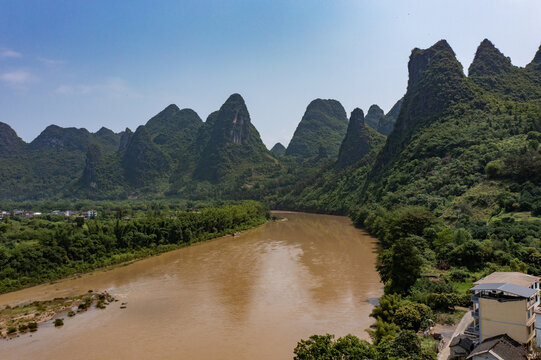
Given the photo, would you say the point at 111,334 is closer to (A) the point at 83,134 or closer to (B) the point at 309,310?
(B) the point at 309,310

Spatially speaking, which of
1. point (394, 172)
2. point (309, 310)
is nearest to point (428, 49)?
point (394, 172)

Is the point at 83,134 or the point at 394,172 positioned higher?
the point at 83,134

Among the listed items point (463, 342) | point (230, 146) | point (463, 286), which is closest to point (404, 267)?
point (463, 286)

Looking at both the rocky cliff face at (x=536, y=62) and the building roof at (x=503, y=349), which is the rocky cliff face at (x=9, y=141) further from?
the building roof at (x=503, y=349)

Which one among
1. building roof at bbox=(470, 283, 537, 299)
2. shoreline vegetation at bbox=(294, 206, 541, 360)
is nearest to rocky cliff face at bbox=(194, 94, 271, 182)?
shoreline vegetation at bbox=(294, 206, 541, 360)

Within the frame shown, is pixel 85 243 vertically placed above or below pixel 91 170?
below

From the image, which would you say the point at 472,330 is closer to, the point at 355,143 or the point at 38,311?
the point at 38,311
